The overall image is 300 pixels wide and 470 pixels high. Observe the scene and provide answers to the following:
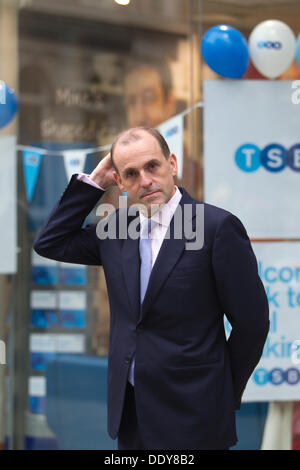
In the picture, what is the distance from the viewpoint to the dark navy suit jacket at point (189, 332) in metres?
2.21

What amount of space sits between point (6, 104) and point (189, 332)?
2.48 meters

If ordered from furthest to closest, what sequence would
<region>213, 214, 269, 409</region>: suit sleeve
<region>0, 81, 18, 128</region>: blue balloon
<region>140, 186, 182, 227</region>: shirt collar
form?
1. <region>0, 81, 18, 128</region>: blue balloon
2. <region>140, 186, 182, 227</region>: shirt collar
3. <region>213, 214, 269, 409</region>: suit sleeve

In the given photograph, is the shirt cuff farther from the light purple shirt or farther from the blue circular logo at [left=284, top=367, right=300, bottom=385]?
the blue circular logo at [left=284, top=367, right=300, bottom=385]

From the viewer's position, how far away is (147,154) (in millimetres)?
2227

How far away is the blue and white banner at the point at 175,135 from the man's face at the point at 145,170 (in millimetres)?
1710

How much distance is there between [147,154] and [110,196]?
1.96m

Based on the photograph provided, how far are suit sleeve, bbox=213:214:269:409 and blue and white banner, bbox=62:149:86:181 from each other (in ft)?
7.49

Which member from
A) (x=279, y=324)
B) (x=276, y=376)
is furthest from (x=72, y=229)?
(x=276, y=376)

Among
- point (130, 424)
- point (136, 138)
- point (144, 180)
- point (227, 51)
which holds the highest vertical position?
point (227, 51)

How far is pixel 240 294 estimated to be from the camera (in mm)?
2219

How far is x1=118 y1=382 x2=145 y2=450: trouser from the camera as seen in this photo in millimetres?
2287

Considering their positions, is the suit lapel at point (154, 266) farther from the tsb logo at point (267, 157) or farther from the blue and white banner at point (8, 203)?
the blue and white banner at point (8, 203)

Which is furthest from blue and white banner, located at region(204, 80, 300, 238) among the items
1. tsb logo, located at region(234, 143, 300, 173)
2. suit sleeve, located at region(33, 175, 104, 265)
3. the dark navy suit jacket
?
the dark navy suit jacket

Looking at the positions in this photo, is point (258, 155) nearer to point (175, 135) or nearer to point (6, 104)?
point (175, 135)
